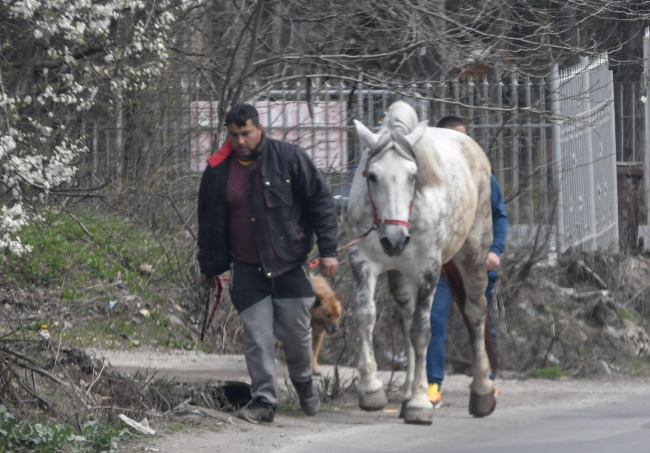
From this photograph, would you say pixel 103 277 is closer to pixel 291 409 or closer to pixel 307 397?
pixel 291 409

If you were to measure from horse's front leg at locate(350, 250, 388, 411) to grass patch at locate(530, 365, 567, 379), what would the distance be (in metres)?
2.87

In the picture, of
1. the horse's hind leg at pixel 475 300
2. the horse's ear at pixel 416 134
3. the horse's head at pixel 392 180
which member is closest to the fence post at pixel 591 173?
the horse's hind leg at pixel 475 300

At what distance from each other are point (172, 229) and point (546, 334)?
4278 mm

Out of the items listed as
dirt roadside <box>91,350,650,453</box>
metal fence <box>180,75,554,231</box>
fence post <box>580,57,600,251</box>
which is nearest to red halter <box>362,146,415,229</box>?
dirt roadside <box>91,350,650,453</box>

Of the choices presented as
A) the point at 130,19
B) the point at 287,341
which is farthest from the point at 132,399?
the point at 130,19

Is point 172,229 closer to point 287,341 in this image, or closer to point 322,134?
point 322,134

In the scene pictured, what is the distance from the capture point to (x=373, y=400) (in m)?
7.09

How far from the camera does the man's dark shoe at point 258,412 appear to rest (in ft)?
22.6

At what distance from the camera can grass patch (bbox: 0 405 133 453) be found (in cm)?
569

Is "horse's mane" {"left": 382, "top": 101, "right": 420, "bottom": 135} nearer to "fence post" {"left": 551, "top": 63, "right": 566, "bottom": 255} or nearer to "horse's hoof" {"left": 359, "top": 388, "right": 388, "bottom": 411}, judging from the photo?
"horse's hoof" {"left": 359, "top": 388, "right": 388, "bottom": 411}

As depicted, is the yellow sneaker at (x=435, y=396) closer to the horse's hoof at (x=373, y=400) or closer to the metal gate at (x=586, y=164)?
the horse's hoof at (x=373, y=400)

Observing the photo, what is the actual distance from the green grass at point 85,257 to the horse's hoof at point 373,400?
14.1 feet

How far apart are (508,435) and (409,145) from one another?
77.5 inches

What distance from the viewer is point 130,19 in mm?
10695
